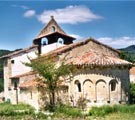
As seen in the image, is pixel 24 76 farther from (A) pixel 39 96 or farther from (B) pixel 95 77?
(B) pixel 95 77

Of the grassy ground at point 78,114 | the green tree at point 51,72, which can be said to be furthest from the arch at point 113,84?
the grassy ground at point 78,114

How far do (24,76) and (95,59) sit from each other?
11.7 meters

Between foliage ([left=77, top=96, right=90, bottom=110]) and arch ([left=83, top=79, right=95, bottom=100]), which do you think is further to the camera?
foliage ([left=77, top=96, right=90, bottom=110])

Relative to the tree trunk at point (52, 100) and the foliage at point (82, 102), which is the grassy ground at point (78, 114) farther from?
the foliage at point (82, 102)

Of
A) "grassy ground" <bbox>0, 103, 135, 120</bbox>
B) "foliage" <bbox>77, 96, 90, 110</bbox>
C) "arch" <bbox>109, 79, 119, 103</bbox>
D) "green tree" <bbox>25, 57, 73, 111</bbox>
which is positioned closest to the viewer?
"grassy ground" <bbox>0, 103, 135, 120</bbox>

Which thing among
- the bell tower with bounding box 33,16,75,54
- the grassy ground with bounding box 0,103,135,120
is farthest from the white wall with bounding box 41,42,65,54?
the grassy ground with bounding box 0,103,135,120

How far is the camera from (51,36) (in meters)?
43.5

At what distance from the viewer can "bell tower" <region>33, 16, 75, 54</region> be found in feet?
142

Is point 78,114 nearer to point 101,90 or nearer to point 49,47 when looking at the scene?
point 101,90

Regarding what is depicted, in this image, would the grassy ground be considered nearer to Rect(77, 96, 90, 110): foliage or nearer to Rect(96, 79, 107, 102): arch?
Rect(77, 96, 90, 110): foliage

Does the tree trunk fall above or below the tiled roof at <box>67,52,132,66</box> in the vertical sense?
below

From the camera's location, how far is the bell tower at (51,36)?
43.3 meters

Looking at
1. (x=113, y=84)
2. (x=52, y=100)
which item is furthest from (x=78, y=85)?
(x=113, y=84)

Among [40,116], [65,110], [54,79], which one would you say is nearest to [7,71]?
[54,79]
